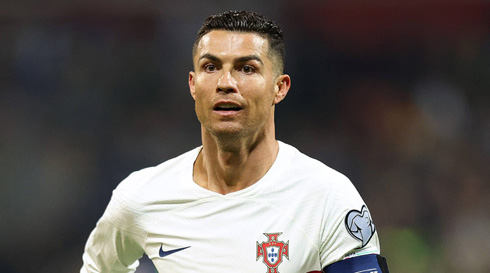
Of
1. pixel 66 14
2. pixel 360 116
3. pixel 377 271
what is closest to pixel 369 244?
pixel 377 271

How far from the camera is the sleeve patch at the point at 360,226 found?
9.64 feet

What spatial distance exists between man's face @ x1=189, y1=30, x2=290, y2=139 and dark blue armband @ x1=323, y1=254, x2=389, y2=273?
74 cm

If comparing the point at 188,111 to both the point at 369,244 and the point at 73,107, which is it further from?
the point at 369,244

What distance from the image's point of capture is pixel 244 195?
3.16m

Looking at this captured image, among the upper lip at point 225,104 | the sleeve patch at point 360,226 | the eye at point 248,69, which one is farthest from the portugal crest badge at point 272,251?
the eye at point 248,69

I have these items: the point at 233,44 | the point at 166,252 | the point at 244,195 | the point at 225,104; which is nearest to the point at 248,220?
the point at 244,195

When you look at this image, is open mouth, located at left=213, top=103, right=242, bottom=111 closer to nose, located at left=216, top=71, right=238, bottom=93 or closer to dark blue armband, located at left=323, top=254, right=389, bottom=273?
nose, located at left=216, top=71, right=238, bottom=93

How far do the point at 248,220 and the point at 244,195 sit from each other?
0.13 metres

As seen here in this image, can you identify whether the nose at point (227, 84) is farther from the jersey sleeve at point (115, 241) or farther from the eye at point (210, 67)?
the jersey sleeve at point (115, 241)

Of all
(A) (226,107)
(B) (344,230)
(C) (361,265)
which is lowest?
(C) (361,265)

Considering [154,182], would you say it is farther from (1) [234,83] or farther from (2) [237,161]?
(1) [234,83]

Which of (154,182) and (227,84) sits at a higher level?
(227,84)

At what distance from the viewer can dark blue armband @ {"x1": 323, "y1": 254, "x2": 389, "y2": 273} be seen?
2.88 metres

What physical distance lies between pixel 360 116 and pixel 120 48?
2621 mm
